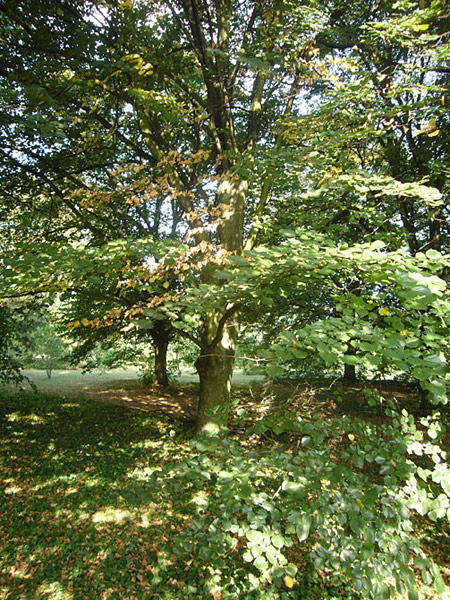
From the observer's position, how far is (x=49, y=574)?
311 cm

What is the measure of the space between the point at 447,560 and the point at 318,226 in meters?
4.18

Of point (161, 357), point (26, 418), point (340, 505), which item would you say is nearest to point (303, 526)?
point (340, 505)

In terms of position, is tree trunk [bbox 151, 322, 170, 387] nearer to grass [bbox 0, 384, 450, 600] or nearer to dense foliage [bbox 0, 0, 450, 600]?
dense foliage [bbox 0, 0, 450, 600]

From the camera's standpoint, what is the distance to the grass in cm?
300

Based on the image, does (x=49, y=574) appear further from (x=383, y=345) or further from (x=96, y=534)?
(x=383, y=345)

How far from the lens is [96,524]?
12.6 feet

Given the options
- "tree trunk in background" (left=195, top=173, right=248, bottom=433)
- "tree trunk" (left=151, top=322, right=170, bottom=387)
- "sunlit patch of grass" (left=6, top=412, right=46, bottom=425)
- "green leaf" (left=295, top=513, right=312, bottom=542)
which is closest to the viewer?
"green leaf" (left=295, top=513, right=312, bottom=542)

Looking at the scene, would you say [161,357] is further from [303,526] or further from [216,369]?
[303,526]

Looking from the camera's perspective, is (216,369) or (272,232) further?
(272,232)

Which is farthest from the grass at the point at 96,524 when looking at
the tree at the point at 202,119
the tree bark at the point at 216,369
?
the tree at the point at 202,119

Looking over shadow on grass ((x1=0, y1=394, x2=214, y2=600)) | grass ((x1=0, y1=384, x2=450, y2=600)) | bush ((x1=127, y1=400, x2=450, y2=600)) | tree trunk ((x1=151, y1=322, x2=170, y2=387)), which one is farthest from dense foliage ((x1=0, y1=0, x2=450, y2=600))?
tree trunk ((x1=151, y1=322, x2=170, y2=387))

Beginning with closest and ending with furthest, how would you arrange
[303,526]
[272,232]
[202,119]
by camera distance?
[303,526] → [202,119] → [272,232]

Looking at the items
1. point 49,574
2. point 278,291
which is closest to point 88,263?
point 278,291

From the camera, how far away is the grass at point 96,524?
300cm
